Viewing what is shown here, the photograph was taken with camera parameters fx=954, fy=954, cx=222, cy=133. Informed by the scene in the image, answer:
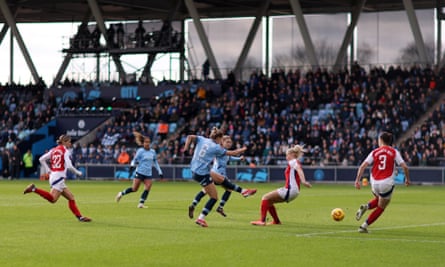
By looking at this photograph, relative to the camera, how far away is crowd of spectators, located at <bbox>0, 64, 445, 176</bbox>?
48.4 metres

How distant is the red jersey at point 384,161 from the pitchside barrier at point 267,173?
26162 mm

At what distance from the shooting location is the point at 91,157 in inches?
2096

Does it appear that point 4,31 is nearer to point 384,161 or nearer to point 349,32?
point 349,32

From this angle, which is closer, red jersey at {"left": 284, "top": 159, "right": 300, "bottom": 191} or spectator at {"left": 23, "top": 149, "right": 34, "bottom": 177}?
red jersey at {"left": 284, "top": 159, "right": 300, "bottom": 191}

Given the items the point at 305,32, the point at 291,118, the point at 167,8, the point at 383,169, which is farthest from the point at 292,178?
the point at 167,8

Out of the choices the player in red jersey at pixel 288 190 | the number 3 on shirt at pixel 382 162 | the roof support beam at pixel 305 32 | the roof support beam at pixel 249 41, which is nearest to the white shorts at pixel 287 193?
the player in red jersey at pixel 288 190

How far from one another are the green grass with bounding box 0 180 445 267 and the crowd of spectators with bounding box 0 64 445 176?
19.8m

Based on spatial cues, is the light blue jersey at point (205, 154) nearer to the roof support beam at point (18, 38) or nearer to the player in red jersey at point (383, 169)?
the player in red jersey at point (383, 169)

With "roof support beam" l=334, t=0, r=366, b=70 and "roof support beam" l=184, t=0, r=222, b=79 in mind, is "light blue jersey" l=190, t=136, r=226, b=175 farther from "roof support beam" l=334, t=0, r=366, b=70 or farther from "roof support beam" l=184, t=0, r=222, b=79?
"roof support beam" l=334, t=0, r=366, b=70

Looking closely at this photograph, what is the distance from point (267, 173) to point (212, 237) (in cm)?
3060

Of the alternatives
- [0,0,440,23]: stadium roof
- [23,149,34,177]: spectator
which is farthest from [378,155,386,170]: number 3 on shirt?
[0,0,440,23]: stadium roof

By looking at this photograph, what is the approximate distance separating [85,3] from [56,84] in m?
6.30

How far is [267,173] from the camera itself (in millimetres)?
48062

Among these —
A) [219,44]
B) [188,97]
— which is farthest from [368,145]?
[219,44]
